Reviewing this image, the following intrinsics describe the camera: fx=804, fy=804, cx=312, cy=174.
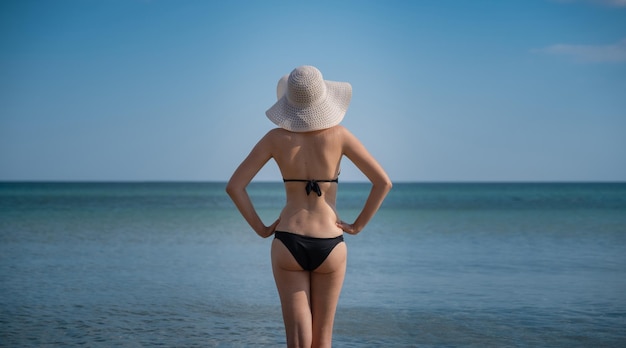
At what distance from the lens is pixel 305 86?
14.6 feet

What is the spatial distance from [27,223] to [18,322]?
1802 cm

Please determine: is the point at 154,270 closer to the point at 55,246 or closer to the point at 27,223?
the point at 55,246

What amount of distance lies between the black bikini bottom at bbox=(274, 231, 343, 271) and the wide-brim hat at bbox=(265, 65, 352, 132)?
23.6 inches

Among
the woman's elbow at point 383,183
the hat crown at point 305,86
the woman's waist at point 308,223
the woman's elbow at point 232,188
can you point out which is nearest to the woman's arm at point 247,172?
the woman's elbow at point 232,188

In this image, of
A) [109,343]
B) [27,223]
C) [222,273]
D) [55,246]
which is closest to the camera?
[109,343]

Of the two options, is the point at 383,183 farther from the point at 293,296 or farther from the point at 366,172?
the point at 293,296

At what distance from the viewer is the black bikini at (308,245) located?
444 cm

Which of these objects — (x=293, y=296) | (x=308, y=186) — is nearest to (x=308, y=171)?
(x=308, y=186)

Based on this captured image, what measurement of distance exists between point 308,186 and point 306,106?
0.44 metres

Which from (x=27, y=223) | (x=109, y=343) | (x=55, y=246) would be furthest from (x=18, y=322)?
(x=27, y=223)

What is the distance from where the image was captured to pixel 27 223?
1009 inches

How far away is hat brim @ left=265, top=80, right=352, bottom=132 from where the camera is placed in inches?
173

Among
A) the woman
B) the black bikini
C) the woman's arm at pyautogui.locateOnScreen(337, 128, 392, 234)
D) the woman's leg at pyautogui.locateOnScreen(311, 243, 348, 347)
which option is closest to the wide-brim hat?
the woman

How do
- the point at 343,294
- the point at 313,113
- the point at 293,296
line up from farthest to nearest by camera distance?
the point at 343,294 < the point at 293,296 < the point at 313,113
